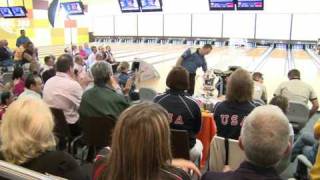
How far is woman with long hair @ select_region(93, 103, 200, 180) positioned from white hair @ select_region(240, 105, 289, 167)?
1.02 ft

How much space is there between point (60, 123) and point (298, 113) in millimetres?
2595

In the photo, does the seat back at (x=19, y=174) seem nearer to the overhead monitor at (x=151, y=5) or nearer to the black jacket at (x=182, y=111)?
the black jacket at (x=182, y=111)

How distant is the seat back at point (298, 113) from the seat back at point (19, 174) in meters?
3.47

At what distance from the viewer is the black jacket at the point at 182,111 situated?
8.91 feet

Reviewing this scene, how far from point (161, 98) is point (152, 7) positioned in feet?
23.3

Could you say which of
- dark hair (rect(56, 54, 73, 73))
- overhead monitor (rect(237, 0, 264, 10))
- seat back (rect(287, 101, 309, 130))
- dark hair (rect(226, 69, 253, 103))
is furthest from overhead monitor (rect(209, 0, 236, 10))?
dark hair (rect(226, 69, 253, 103))

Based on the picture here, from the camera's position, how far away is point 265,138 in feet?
4.33

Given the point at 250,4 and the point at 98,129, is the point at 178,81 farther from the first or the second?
the point at 250,4

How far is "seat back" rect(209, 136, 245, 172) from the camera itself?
2293mm

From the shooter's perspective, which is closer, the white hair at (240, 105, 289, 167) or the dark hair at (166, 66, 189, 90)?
the white hair at (240, 105, 289, 167)

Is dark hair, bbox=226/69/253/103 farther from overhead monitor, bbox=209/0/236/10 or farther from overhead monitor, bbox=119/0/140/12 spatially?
overhead monitor, bbox=119/0/140/12

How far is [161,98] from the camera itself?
279 cm

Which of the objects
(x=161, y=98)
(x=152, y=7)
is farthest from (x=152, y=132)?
(x=152, y=7)

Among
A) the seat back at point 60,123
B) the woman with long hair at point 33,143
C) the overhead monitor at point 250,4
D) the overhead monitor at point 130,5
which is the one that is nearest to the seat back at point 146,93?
the seat back at point 60,123
